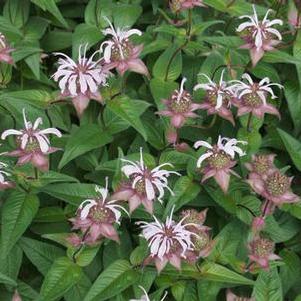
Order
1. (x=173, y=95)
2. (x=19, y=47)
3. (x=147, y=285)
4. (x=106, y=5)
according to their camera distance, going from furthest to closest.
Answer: (x=106, y=5) → (x=19, y=47) → (x=173, y=95) → (x=147, y=285)

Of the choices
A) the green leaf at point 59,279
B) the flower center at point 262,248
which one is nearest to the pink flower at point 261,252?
the flower center at point 262,248

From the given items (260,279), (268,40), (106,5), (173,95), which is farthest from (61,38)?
(260,279)

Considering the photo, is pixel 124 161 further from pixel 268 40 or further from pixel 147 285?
pixel 268 40

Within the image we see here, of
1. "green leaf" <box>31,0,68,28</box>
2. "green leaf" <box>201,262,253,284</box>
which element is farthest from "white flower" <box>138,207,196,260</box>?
"green leaf" <box>31,0,68,28</box>

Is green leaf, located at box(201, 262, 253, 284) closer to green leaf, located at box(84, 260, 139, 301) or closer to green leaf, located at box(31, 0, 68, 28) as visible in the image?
green leaf, located at box(84, 260, 139, 301)

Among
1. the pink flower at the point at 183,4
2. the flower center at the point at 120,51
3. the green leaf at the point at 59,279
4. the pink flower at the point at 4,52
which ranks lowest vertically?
the green leaf at the point at 59,279

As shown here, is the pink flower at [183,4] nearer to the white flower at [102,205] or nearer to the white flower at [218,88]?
the white flower at [218,88]
